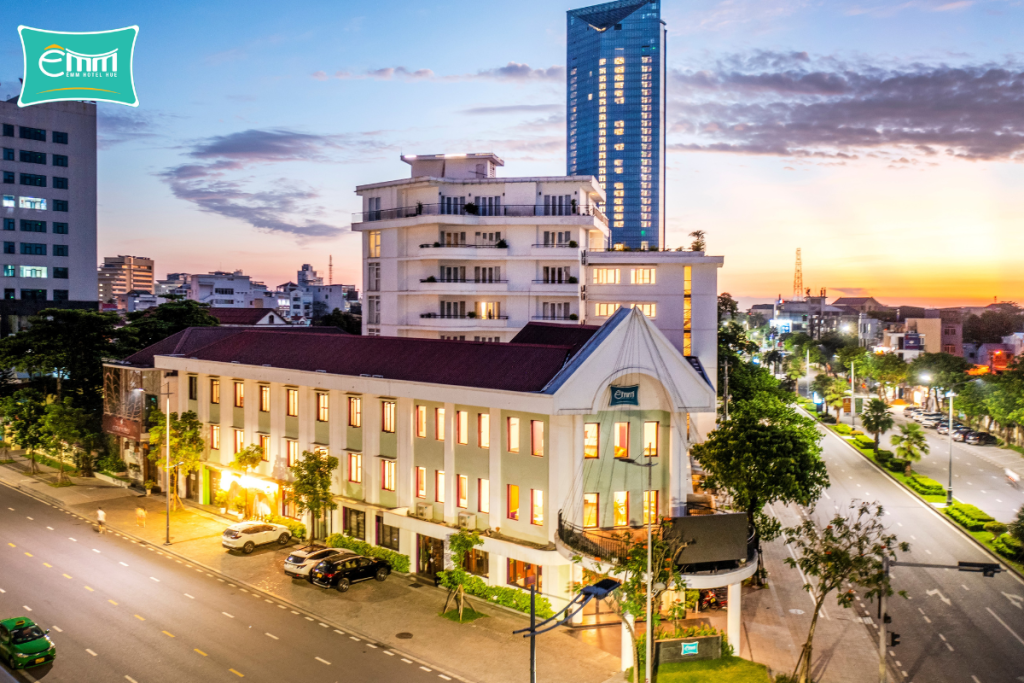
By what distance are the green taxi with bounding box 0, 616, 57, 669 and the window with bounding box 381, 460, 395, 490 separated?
17765mm

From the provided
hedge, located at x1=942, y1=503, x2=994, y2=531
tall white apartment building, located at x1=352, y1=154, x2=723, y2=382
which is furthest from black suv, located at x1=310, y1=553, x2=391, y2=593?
hedge, located at x1=942, y1=503, x2=994, y2=531

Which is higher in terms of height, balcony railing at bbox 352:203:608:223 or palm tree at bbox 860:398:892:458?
balcony railing at bbox 352:203:608:223

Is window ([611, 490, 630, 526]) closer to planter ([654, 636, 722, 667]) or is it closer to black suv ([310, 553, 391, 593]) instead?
planter ([654, 636, 722, 667])

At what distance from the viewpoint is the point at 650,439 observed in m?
37.0

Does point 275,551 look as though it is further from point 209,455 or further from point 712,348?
point 712,348

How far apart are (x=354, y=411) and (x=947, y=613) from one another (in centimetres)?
3328

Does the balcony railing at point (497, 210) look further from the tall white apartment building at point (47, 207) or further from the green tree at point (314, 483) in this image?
the tall white apartment building at point (47, 207)

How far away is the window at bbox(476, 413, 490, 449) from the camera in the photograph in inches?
1547

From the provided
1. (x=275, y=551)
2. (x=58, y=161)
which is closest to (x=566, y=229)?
(x=275, y=551)

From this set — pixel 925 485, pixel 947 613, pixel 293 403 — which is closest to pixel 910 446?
pixel 925 485

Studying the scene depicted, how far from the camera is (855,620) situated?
121 ft

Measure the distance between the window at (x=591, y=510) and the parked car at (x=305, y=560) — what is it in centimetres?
1446

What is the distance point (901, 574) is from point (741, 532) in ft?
58.2

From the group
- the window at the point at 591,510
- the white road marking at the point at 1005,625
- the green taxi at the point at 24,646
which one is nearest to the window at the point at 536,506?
the window at the point at 591,510
